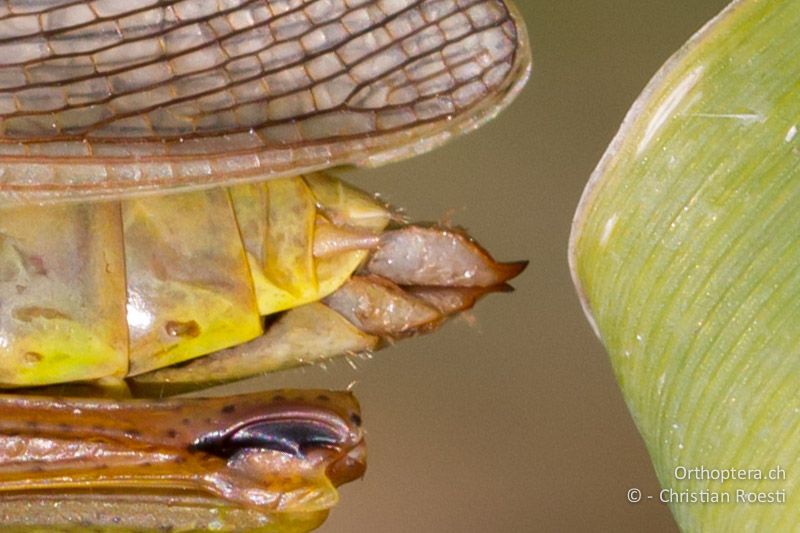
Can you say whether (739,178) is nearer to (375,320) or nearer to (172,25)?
(375,320)

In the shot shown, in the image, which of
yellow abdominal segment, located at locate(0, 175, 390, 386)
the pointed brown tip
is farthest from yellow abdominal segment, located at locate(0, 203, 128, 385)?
the pointed brown tip

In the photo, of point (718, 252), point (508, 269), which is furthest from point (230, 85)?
point (718, 252)

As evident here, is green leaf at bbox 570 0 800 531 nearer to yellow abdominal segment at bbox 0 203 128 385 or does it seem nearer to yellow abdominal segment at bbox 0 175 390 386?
yellow abdominal segment at bbox 0 175 390 386

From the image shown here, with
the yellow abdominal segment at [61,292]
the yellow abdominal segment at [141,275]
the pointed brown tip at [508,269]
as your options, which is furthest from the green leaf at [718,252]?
the yellow abdominal segment at [61,292]

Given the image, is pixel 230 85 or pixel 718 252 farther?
pixel 230 85

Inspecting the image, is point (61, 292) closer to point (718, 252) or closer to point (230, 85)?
point (230, 85)

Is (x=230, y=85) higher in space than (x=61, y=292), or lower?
higher
